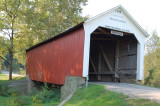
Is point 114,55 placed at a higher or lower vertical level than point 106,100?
higher

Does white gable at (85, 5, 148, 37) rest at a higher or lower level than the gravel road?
higher

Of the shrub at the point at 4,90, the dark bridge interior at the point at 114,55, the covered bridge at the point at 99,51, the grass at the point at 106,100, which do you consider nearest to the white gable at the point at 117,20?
the covered bridge at the point at 99,51

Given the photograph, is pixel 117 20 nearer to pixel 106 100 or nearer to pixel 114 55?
pixel 114 55

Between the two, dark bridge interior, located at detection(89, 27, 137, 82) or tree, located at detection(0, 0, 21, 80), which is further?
tree, located at detection(0, 0, 21, 80)

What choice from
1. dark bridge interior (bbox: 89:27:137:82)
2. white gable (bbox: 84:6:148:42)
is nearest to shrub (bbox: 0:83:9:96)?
dark bridge interior (bbox: 89:27:137:82)

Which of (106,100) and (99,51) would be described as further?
(99,51)

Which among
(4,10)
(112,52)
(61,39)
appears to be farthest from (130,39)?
(4,10)

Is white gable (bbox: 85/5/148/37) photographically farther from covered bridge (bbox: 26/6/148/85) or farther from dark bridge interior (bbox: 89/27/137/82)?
dark bridge interior (bbox: 89/27/137/82)

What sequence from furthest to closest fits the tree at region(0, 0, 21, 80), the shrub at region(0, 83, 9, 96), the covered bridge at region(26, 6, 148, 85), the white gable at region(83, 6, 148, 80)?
the tree at region(0, 0, 21, 80)
the shrub at region(0, 83, 9, 96)
the covered bridge at region(26, 6, 148, 85)
the white gable at region(83, 6, 148, 80)

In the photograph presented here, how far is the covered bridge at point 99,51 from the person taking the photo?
8.66 m

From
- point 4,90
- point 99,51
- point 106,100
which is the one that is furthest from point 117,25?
point 4,90

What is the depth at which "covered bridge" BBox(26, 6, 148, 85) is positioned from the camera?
866cm

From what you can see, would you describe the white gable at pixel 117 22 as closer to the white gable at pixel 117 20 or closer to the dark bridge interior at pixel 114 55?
the white gable at pixel 117 20

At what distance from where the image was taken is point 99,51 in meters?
13.9
